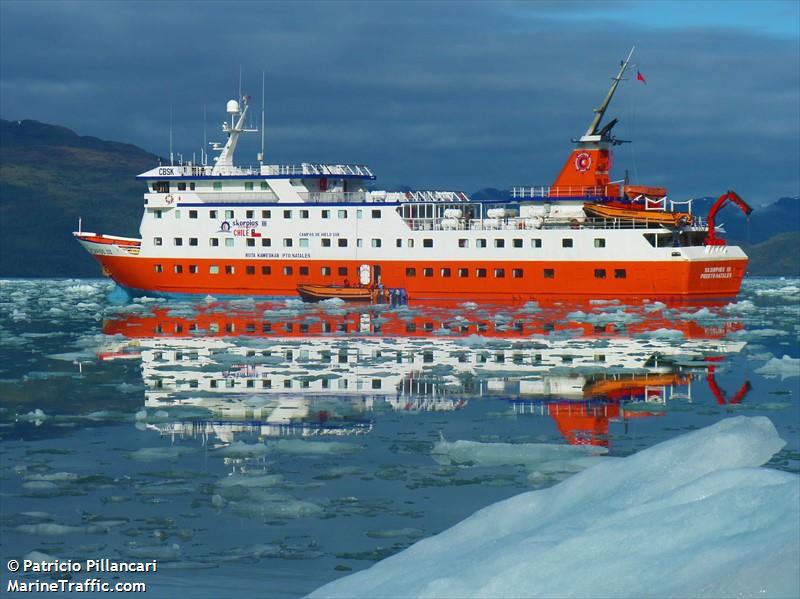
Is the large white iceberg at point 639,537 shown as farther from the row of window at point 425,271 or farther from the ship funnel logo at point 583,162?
the ship funnel logo at point 583,162

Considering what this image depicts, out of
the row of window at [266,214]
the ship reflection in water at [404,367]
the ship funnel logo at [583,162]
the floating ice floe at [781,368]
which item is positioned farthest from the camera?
the ship funnel logo at [583,162]

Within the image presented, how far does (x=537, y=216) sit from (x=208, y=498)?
4071 centimetres

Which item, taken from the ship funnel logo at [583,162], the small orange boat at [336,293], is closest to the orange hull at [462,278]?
the small orange boat at [336,293]

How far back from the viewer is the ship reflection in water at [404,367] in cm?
1616

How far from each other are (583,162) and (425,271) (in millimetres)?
9600

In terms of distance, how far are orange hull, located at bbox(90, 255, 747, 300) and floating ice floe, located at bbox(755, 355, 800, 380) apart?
25.5 metres

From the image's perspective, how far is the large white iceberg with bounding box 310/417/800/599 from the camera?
578 cm

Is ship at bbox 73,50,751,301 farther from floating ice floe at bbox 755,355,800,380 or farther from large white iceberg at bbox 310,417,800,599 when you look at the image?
large white iceberg at bbox 310,417,800,599

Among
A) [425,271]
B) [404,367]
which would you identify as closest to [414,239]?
[425,271]

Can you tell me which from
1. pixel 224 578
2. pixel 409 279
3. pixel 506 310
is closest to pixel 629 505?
pixel 224 578

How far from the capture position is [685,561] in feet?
19.6

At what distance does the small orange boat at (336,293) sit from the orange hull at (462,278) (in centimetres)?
316

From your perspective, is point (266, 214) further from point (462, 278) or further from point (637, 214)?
point (637, 214)

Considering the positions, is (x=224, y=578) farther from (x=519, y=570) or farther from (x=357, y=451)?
(x=357, y=451)
